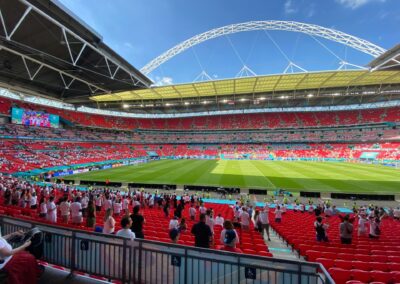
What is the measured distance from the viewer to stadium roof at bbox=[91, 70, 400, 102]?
3638 cm

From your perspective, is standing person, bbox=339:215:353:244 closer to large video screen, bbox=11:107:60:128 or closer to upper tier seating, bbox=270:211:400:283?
upper tier seating, bbox=270:211:400:283

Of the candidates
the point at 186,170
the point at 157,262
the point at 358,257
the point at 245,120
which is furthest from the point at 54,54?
the point at 245,120

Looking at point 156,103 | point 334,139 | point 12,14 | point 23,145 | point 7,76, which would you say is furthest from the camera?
point 334,139

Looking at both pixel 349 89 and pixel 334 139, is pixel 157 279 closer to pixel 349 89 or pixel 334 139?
pixel 349 89

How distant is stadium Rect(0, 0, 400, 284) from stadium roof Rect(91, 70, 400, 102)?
488 mm

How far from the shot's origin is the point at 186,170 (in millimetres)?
39656

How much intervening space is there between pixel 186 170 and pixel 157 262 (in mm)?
36039

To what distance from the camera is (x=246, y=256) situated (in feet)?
10.8

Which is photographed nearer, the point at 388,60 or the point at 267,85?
the point at 388,60

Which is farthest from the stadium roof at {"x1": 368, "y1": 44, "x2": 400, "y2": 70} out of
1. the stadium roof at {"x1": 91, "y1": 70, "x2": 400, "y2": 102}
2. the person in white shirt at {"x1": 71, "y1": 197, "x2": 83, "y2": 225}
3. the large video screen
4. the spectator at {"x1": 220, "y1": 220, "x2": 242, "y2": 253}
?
the large video screen

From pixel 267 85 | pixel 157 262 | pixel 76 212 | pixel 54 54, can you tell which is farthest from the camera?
pixel 267 85

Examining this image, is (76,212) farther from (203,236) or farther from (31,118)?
(31,118)

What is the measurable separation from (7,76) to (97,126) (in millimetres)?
49838

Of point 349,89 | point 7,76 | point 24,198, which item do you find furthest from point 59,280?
point 349,89
